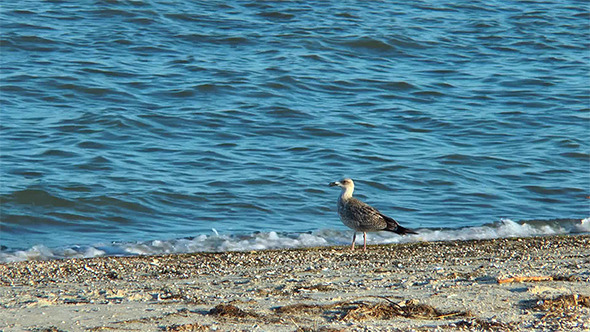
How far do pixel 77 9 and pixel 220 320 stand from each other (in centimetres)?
1796

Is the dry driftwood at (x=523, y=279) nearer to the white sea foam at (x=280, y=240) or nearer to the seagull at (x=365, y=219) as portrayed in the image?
the seagull at (x=365, y=219)

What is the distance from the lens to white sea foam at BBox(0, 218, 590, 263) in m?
10.3

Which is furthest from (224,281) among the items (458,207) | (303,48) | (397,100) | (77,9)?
(77,9)

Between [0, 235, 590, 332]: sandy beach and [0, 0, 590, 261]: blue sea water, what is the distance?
1551 millimetres

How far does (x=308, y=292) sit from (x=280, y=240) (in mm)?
4161

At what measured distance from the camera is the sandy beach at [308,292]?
229 inches

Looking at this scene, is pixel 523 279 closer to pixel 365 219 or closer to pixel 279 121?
pixel 365 219

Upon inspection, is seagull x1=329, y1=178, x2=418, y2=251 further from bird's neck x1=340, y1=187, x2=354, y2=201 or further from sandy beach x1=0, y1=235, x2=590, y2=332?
sandy beach x1=0, y1=235, x2=590, y2=332

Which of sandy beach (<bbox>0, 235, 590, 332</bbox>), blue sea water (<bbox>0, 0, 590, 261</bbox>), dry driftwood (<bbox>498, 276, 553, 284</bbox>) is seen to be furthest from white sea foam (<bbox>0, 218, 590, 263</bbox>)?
dry driftwood (<bbox>498, 276, 553, 284</bbox>)

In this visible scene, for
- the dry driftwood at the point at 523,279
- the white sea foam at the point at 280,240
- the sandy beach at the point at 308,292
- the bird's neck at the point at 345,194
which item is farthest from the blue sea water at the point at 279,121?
the dry driftwood at the point at 523,279

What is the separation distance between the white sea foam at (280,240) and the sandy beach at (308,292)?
2.24ft

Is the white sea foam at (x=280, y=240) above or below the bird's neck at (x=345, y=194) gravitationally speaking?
below

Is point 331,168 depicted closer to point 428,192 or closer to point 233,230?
point 428,192

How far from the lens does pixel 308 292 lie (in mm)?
6746
